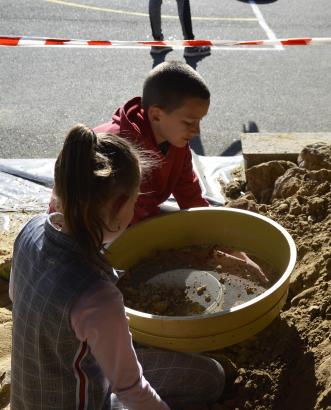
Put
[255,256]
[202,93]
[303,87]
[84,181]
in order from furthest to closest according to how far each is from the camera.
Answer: [303,87] → [255,256] → [202,93] → [84,181]

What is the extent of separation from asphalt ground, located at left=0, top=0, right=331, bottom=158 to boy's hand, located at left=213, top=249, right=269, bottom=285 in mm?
1732

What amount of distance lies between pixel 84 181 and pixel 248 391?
1254 mm

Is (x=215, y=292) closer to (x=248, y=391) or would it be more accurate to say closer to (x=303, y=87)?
(x=248, y=391)

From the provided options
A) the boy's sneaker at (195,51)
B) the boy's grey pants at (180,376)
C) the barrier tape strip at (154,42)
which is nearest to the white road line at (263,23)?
the boy's sneaker at (195,51)

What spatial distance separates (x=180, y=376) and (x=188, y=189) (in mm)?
1296

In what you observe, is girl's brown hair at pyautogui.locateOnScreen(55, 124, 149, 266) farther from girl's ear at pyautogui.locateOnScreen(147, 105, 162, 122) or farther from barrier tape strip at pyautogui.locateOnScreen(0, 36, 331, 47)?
barrier tape strip at pyautogui.locateOnScreen(0, 36, 331, 47)

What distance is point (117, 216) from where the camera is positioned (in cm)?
181

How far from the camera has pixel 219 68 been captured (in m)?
6.79

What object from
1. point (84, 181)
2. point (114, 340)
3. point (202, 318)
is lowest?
point (202, 318)

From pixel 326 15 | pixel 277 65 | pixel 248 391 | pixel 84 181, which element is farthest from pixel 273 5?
pixel 84 181

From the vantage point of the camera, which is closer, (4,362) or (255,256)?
(4,362)

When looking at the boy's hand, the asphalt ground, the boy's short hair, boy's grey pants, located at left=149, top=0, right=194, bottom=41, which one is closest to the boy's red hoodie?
the boy's short hair

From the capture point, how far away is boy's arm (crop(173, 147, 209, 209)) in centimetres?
349

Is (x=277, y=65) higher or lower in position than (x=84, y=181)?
lower
